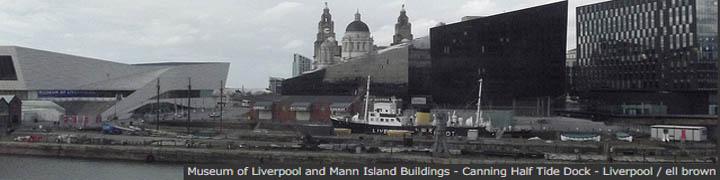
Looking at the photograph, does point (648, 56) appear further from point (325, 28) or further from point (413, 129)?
point (325, 28)

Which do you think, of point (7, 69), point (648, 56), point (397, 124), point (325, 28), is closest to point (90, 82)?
point (7, 69)

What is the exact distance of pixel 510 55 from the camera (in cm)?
4647

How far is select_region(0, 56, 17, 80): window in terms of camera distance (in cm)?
5344

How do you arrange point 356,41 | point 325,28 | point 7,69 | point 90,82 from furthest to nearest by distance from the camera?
1. point 325,28
2. point 356,41
3. point 90,82
4. point 7,69

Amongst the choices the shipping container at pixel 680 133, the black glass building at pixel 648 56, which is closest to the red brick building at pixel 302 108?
the shipping container at pixel 680 133

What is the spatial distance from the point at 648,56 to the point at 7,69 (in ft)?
193

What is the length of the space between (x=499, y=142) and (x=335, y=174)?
17196 millimetres

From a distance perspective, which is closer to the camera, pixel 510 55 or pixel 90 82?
pixel 510 55

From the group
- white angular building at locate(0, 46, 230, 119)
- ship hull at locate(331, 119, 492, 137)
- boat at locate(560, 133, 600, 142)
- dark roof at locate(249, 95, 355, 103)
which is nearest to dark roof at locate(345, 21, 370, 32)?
white angular building at locate(0, 46, 230, 119)

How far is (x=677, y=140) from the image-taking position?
111ft

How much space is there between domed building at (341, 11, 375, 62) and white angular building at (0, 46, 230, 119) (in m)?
28.9

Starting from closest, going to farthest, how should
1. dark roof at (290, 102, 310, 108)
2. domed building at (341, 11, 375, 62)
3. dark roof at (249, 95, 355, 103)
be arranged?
dark roof at (290, 102, 310, 108) < dark roof at (249, 95, 355, 103) < domed building at (341, 11, 375, 62)

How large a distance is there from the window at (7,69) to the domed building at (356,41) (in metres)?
46.7

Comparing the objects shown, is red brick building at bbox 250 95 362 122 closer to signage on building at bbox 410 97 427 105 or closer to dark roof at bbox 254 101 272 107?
dark roof at bbox 254 101 272 107
